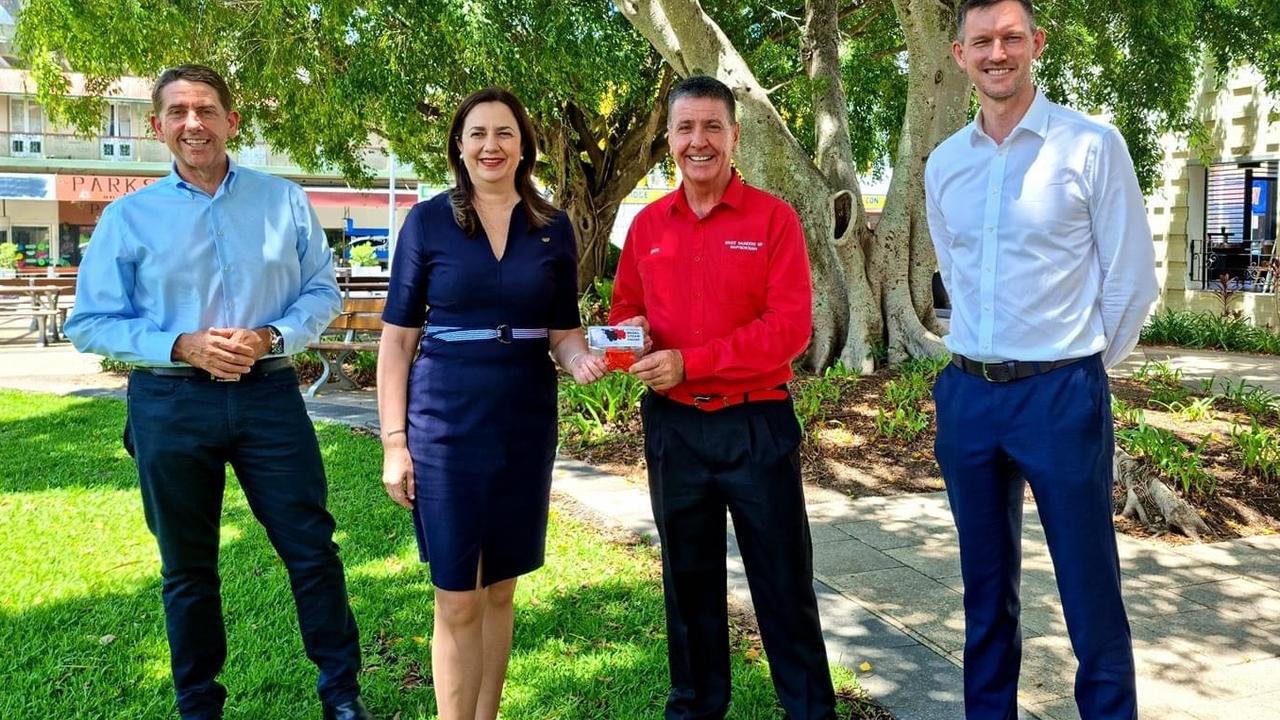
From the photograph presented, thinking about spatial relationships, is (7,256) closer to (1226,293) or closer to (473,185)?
(1226,293)

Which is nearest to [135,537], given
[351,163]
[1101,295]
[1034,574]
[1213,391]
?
[1034,574]

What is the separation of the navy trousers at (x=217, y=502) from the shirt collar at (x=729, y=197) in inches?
56.9

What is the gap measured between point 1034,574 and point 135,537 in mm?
4740

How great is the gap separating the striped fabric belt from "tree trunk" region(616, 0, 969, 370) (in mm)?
7084

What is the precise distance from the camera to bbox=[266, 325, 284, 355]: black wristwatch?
339 centimetres

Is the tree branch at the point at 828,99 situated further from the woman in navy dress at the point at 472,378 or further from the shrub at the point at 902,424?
the woman in navy dress at the point at 472,378

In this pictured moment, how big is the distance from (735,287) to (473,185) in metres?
0.84

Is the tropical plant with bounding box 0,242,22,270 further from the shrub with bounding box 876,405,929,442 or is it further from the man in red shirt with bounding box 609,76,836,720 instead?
the man in red shirt with bounding box 609,76,836,720

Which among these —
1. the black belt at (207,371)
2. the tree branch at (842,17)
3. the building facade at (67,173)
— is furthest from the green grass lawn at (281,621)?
the building facade at (67,173)

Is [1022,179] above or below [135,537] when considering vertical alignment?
above

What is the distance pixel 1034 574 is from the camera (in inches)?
195

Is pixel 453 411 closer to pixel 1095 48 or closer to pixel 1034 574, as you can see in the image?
pixel 1034 574

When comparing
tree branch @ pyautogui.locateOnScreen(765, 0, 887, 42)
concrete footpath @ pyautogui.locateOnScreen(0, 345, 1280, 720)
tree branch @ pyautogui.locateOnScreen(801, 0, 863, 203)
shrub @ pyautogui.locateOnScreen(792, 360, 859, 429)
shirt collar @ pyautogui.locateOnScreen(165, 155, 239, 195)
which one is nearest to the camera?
shirt collar @ pyautogui.locateOnScreen(165, 155, 239, 195)

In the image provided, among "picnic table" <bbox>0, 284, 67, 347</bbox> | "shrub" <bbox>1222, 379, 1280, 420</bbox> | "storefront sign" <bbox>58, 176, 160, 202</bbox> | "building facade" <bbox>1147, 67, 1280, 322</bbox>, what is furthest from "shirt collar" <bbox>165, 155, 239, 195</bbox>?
"storefront sign" <bbox>58, 176, 160, 202</bbox>
